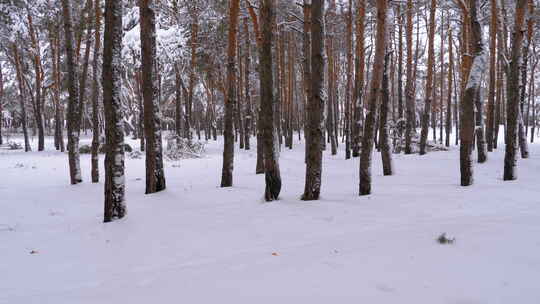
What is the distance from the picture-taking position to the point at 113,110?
5.79 m

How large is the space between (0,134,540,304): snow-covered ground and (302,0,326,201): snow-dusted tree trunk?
0.58 meters

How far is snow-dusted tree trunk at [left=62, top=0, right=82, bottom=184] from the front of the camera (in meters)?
9.41

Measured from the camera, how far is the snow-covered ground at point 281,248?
3.01m

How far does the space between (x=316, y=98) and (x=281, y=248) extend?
332 cm

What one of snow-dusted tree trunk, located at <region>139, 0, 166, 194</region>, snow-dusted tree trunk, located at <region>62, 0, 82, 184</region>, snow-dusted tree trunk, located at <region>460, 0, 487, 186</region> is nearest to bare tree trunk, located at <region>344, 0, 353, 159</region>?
snow-dusted tree trunk, located at <region>460, 0, 487, 186</region>

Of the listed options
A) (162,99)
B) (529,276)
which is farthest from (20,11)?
(162,99)

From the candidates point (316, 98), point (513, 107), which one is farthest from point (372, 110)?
point (513, 107)

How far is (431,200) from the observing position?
6480 millimetres

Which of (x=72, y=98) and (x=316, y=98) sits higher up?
(x=72, y=98)

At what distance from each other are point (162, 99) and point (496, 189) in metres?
32.4

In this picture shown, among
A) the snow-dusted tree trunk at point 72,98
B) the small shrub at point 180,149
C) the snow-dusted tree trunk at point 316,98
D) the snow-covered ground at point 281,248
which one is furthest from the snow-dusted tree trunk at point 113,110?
the small shrub at point 180,149

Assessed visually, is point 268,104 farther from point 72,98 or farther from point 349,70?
point 349,70

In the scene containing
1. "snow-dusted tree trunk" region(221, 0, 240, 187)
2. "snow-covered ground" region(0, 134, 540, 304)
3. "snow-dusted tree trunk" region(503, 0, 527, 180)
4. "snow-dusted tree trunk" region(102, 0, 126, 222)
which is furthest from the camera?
"snow-dusted tree trunk" region(221, 0, 240, 187)

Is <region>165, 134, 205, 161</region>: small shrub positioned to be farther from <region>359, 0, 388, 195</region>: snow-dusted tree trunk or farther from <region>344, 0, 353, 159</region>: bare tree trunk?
<region>359, 0, 388, 195</region>: snow-dusted tree trunk
